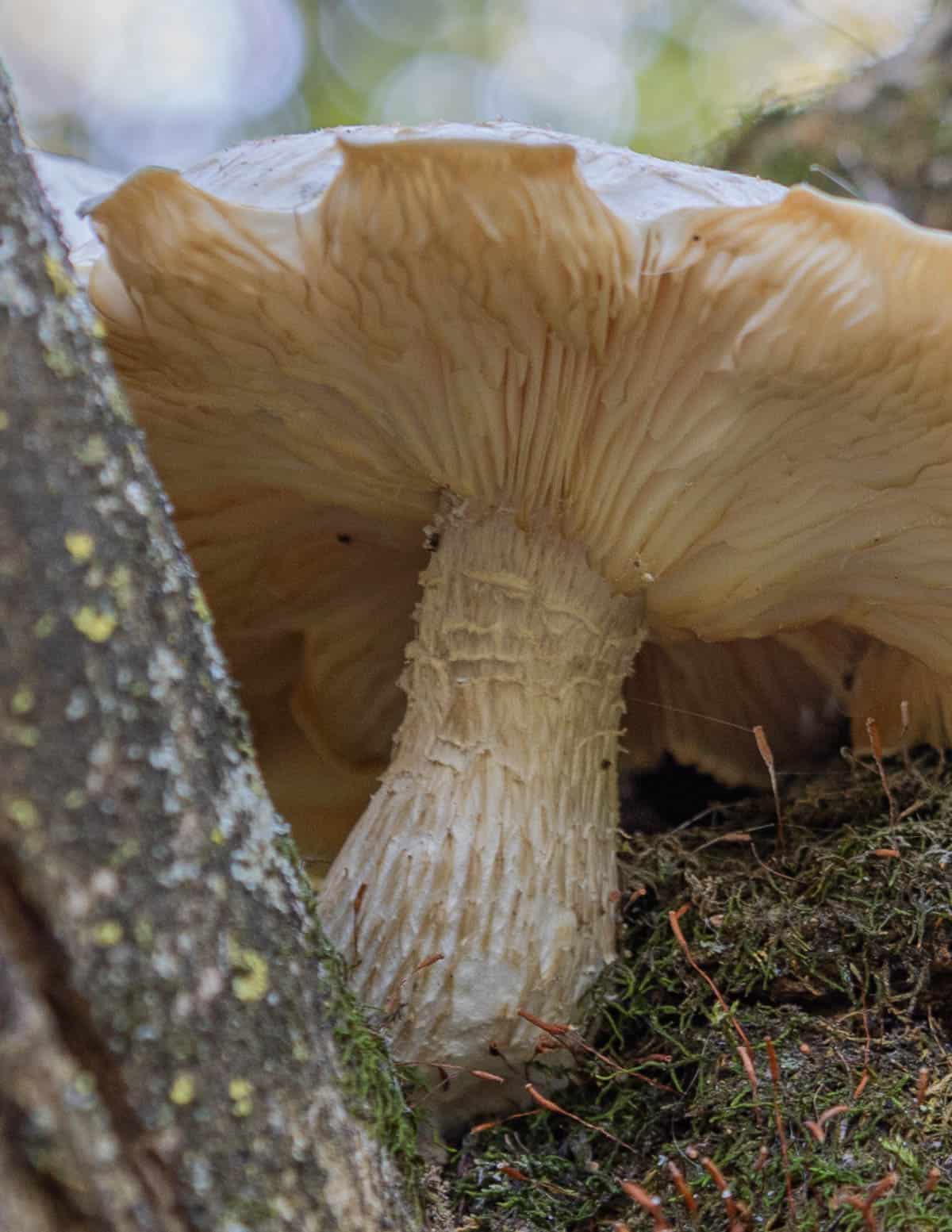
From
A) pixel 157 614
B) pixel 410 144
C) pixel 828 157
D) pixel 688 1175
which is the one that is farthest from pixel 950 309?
pixel 828 157

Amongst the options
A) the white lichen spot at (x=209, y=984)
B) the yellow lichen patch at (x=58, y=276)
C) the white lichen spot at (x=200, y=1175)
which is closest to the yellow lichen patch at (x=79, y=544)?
the yellow lichen patch at (x=58, y=276)

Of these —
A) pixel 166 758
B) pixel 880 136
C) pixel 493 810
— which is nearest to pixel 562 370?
pixel 493 810

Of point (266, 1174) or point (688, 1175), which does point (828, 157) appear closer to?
point (688, 1175)

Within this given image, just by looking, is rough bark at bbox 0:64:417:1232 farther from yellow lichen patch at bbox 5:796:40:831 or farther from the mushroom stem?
the mushroom stem

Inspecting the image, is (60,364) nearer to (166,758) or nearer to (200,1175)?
(166,758)

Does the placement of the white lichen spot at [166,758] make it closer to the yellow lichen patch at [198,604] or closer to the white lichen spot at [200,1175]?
the yellow lichen patch at [198,604]
